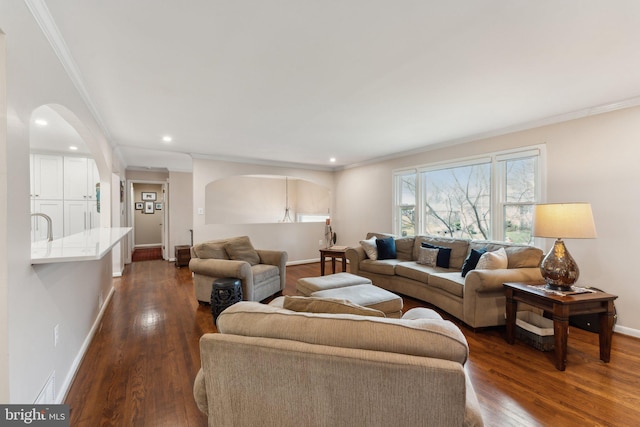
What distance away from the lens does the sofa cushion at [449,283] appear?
3.02m

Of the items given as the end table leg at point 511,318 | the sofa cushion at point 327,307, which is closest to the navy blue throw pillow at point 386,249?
the end table leg at point 511,318

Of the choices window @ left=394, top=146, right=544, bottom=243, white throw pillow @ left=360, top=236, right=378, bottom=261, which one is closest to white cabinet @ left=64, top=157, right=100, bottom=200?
white throw pillow @ left=360, top=236, right=378, bottom=261

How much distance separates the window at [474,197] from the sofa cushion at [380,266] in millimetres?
1120

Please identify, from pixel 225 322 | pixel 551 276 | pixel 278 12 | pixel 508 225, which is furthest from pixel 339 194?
pixel 225 322

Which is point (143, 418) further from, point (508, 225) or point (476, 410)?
point (508, 225)

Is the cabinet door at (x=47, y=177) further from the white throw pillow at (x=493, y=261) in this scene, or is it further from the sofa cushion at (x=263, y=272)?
the white throw pillow at (x=493, y=261)

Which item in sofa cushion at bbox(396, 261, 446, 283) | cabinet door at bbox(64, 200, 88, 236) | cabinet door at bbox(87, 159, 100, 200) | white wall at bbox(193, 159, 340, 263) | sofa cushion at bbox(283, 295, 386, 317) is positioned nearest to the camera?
sofa cushion at bbox(283, 295, 386, 317)

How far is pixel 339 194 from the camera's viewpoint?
679cm

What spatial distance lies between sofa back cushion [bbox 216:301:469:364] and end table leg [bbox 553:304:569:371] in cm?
179

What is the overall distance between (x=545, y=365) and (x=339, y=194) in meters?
5.02

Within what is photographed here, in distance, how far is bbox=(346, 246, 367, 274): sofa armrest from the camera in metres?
4.46

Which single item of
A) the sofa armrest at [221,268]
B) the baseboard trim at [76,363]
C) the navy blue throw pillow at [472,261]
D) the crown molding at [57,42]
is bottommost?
the baseboard trim at [76,363]

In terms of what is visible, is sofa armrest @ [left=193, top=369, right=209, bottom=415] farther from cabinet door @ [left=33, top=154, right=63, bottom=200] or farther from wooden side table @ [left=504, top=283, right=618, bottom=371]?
cabinet door @ [left=33, top=154, right=63, bottom=200]

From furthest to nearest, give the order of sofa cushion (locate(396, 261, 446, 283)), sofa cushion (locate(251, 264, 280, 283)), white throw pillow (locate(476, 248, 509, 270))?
sofa cushion (locate(251, 264, 280, 283)), sofa cushion (locate(396, 261, 446, 283)), white throw pillow (locate(476, 248, 509, 270))
